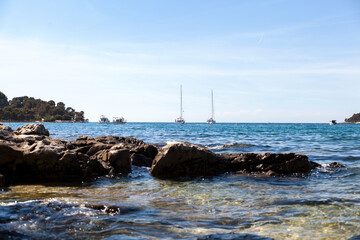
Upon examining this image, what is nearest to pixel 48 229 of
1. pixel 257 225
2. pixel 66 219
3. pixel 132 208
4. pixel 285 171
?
pixel 66 219

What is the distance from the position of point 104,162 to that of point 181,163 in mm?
3173

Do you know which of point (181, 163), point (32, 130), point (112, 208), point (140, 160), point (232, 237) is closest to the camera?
point (232, 237)

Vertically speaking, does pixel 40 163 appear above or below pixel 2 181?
above

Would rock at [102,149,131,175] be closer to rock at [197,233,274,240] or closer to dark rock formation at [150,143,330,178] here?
dark rock formation at [150,143,330,178]

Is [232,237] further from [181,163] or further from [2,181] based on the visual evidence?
Result: [2,181]

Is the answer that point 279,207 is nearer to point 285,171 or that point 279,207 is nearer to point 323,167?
point 285,171

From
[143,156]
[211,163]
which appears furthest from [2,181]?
[211,163]

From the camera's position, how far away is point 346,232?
5.43 metres

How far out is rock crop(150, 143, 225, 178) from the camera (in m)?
11.8

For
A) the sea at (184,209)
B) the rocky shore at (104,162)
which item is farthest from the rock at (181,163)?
the sea at (184,209)

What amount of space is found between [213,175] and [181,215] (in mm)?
5797

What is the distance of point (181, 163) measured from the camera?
1192 cm

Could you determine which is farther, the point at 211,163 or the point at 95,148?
the point at 95,148

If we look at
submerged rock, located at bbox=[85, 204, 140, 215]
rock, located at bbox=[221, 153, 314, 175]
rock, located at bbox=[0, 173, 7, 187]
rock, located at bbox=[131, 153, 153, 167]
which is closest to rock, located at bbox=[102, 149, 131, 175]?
rock, located at bbox=[131, 153, 153, 167]
